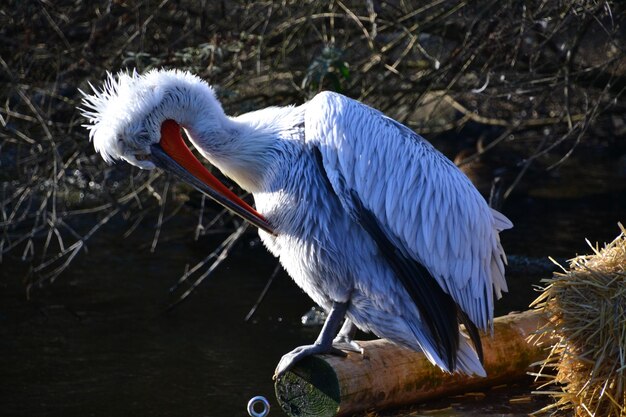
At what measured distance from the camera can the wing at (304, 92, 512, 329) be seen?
11.1 ft

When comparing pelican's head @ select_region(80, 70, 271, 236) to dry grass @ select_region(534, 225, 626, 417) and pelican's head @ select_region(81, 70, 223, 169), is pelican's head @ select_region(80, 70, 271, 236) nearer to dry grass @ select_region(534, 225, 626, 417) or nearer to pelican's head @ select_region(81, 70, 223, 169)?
pelican's head @ select_region(81, 70, 223, 169)

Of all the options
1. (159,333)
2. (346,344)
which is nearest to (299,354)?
(346,344)

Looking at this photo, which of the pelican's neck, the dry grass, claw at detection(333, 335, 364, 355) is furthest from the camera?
claw at detection(333, 335, 364, 355)

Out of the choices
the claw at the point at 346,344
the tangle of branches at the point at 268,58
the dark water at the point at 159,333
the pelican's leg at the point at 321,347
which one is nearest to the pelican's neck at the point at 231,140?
the pelican's leg at the point at 321,347

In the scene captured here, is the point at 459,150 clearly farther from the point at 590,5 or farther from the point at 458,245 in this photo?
the point at 458,245

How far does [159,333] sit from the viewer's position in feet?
18.3

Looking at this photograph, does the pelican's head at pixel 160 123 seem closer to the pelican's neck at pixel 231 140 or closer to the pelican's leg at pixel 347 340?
the pelican's neck at pixel 231 140

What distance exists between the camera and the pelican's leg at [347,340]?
362 cm

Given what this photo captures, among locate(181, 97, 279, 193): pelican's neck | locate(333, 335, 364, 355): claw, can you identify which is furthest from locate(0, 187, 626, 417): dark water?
locate(181, 97, 279, 193): pelican's neck

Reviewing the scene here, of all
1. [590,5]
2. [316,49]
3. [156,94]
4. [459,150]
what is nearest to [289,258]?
[156,94]

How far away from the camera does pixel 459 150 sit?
9.73 meters

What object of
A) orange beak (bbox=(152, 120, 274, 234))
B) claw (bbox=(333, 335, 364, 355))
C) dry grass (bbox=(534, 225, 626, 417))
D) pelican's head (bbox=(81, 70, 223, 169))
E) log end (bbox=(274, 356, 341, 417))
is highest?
pelican's head (bbox=(81, 70, 223, 169))

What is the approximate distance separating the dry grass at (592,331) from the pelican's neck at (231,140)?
3.76 ft

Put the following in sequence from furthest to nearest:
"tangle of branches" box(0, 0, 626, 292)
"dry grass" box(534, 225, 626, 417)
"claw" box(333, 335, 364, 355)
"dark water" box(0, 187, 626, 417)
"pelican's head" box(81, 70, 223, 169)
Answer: "tangle of branches" box(0, 0, 626, 292)
"dark water" box(0, 187, 626, 417)
"claw" box(333, 335, 364, 355)
"pelican's head" box(81, 70, 223, 169)
"dry grass" box(534, 225, 626, 417)
